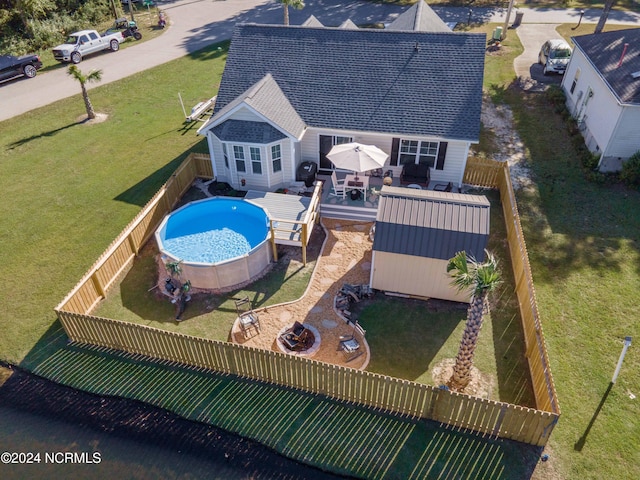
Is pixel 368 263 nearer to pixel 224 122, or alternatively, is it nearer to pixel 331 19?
pixel 224 122

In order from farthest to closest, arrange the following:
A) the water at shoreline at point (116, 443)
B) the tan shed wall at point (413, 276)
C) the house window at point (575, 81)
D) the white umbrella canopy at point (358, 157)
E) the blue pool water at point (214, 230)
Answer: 1. the house window at point (575, 81)
2. the white umbrella canopy at point (358, 157)
3. the blue pool water at point (214, 230)
4. the tan shed wall at point (413, 276)
5. the water at shoreline at point (116, 443)

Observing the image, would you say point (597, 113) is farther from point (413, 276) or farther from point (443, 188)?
point (413, 276)

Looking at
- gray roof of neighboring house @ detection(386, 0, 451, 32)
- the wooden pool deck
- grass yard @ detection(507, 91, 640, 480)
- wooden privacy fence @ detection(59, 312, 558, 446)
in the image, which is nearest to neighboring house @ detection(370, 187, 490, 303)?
the wooden pool deck

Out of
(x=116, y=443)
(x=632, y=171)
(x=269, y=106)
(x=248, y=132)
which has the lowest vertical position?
(x=116, y=443)

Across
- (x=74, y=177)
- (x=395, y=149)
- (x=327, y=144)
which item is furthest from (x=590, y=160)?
(x=74, y=177)

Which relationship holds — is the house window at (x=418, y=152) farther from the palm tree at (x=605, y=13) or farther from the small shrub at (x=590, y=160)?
the palm tree at (x=605, y=13)

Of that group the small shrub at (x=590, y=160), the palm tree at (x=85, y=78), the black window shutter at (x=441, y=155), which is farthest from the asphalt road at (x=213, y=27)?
the black window shutter at (x=441, y=155)

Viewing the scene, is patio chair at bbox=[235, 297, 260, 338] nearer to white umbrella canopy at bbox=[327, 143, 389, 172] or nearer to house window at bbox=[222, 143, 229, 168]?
white umbrella canopy at bbox=[327, 143, 389, 172]
